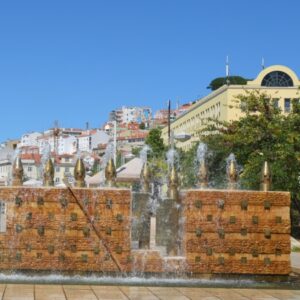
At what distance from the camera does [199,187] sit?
50.5ft

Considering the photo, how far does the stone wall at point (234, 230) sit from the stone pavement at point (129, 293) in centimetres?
154

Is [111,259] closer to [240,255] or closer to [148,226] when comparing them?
[148,226]

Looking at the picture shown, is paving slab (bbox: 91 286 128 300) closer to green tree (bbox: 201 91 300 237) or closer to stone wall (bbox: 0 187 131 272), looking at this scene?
stone wall (bbox: 0 187 131 272)

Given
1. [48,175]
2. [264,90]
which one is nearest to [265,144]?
[48,175]

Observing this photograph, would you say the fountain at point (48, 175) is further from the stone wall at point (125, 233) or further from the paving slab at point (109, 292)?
the paving slab at point (109, 292)

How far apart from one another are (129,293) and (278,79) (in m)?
58.6

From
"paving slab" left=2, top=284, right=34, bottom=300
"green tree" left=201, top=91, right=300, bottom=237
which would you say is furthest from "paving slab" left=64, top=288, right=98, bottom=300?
"green tree" left=201, top=91, right=300, bottom=237

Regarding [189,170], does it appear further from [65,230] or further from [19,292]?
[19,292]

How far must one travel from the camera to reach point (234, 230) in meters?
14.7

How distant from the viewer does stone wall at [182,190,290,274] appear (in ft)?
48.2

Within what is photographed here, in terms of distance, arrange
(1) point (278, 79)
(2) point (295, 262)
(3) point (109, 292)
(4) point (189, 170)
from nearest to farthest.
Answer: (3) point (109, 292) → (2) point (295, 262) → (4) point (189, 170) → (1) point (278, 79)

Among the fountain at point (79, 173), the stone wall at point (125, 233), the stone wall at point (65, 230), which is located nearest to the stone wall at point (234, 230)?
the stone wall at point (125, 233)

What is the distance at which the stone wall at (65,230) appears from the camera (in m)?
14.2

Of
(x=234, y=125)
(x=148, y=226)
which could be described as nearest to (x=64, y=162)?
(x=234, y=125)
